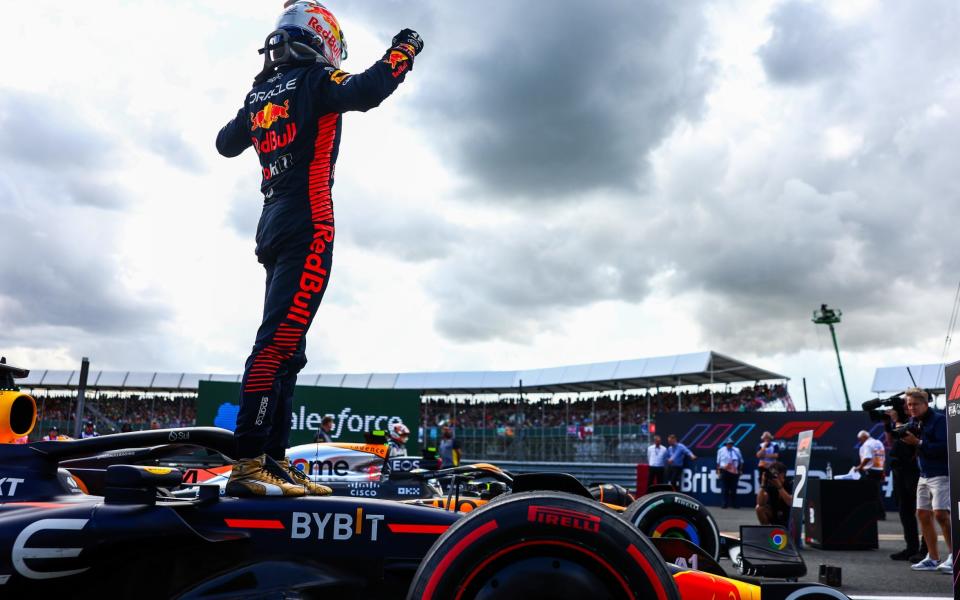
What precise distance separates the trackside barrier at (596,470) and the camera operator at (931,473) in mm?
11447

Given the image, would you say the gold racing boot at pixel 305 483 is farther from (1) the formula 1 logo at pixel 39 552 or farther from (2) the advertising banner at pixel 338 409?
(2) the advertising banner at pixel 338 409

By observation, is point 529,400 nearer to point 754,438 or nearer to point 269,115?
point 754,438

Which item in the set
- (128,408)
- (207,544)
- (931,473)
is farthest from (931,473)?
(128,408)

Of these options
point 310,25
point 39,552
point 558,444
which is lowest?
point 558,444

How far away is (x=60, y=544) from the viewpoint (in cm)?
209

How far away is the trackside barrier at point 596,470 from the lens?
19.1m

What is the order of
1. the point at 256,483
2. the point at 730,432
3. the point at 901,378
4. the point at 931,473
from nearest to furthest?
the point at 256,483, the point at 931,473, the point at 730,432, the point at 901,378

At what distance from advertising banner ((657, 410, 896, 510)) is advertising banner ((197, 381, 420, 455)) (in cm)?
644

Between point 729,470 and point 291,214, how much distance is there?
15.3 metres

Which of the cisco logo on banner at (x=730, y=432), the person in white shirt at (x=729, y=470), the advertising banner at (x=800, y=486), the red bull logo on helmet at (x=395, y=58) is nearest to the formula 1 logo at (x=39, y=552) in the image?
the red bull logo on helmet at (x=395, y=58)

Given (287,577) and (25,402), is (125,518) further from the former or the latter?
(25,402)

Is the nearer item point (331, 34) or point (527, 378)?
point (331, 34)

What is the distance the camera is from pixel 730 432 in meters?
18.0

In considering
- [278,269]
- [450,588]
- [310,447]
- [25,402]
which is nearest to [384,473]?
[310,447]
